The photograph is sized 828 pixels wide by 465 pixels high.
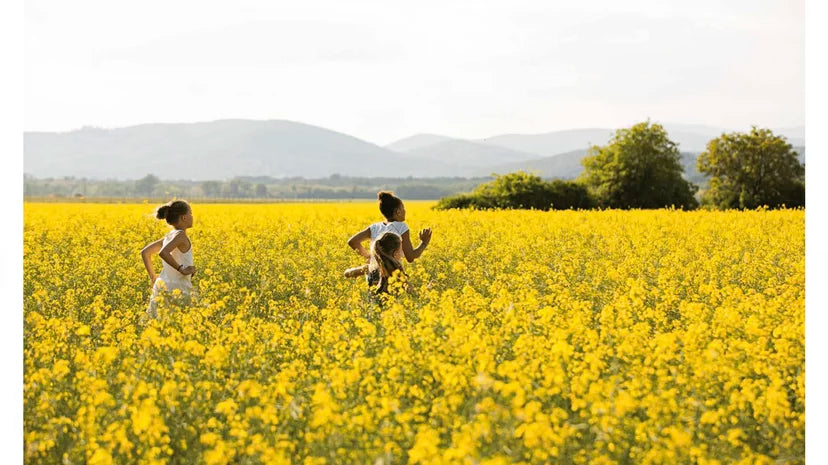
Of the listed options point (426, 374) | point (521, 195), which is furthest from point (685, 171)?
point (426, 374)

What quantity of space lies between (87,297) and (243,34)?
3.93 metres

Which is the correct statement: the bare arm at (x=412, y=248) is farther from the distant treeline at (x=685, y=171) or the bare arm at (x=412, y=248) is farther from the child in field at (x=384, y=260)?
the distant treeline at (x=685, y=171)

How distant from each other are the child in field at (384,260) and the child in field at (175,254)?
180 centimetres

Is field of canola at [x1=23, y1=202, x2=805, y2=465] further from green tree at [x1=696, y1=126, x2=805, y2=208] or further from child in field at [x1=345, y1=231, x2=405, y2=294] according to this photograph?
green tree at [x1=696, y1=126, x2=805, y2=208]

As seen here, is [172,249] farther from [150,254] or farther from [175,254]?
[150,254]

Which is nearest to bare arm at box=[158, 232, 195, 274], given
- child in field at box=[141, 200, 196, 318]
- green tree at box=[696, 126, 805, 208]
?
child in field at box=[141, 200, 196, 318]

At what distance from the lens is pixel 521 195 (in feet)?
127

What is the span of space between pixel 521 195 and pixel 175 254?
104 ft

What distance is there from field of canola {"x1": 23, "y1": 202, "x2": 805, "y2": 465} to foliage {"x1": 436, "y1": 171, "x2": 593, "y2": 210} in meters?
26.6

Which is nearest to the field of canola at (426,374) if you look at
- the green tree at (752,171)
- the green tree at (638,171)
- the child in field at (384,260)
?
the child in field at (384,260)

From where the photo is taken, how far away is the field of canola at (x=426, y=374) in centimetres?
455

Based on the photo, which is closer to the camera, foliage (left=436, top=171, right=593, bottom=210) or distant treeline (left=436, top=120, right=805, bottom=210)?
foliage (left=436, top=171, right=593, bottom=210)

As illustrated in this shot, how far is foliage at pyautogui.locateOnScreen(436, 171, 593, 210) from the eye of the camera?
3822cm

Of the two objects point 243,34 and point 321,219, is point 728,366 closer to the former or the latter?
point 243,34
